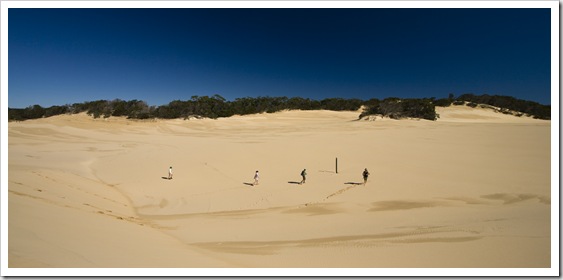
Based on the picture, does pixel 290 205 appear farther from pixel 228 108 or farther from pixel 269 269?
pixel 228 108

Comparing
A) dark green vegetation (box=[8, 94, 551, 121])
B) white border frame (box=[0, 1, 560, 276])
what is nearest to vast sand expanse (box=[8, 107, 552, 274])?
white border frame (box=[0, 1, 560, 276])

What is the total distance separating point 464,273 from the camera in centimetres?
481

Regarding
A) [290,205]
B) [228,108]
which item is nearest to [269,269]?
[290,205]

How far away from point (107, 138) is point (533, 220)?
34.3m

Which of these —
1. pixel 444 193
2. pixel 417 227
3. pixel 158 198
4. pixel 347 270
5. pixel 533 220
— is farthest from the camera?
pixel 158 198

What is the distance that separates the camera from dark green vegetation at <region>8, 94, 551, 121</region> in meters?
40.0

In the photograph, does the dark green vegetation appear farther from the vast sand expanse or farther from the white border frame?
the white border frame

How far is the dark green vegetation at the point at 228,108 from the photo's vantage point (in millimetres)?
39969

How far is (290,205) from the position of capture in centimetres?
1073

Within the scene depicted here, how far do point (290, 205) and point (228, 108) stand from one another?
48026mm

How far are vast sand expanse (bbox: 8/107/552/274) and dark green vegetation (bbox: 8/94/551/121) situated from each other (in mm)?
16177

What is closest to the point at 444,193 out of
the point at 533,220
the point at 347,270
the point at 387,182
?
the point at 387,182

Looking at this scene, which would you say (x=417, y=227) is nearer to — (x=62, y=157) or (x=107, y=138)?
(x=62, y=157)

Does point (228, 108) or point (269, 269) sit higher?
point (228, 108)
